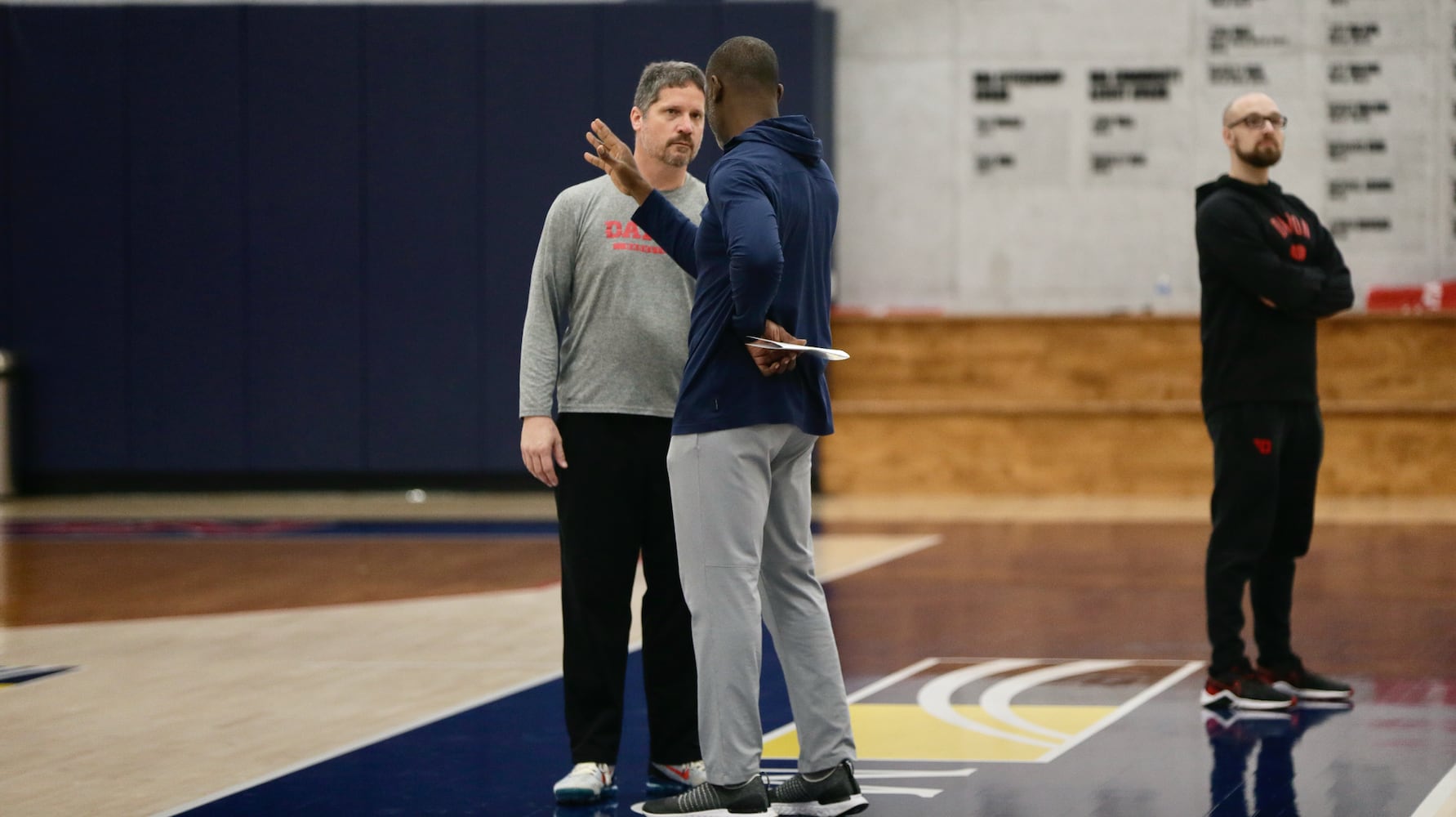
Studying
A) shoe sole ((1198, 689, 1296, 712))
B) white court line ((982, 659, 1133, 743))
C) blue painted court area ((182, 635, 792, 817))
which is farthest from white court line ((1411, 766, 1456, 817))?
blue painted court area ((182, 635, 792, 817))

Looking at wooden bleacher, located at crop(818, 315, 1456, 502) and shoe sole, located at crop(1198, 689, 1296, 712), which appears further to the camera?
wooden bleacher, located at crop(818, 315, 1456, 502)

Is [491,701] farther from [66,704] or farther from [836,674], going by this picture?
[836,674]

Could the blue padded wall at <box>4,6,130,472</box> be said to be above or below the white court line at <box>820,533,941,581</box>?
above

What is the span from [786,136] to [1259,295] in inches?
71.3

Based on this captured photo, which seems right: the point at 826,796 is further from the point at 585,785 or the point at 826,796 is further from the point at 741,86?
the point at 741,86

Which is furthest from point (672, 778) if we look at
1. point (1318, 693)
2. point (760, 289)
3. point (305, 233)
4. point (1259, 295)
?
point (305, 233)

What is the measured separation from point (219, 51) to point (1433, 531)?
27.2 feet

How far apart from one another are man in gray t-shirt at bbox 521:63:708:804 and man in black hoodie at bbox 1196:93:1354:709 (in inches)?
62.6

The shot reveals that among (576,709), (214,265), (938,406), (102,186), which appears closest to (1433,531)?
(938,406)

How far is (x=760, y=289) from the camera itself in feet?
10.8

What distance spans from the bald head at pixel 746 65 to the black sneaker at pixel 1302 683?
2.35 m

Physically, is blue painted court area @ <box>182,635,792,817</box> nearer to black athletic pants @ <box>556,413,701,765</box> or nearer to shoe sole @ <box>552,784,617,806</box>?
shoe sole @ <box>552,784,617,806</box>

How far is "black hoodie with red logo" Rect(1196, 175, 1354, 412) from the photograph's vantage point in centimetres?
471

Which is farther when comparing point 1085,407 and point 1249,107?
point 1085,407
